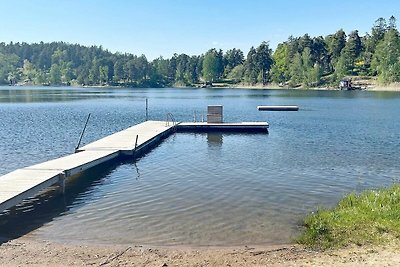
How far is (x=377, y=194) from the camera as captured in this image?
1342cm

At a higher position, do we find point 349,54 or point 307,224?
point 349,54

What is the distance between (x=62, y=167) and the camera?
55.7ft

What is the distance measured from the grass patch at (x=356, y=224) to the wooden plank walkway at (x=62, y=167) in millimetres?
Answer: 8455

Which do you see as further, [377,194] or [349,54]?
[349,54]

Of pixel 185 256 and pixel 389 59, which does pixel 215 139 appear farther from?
pixel 389 59

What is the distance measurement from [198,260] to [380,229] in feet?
15.2

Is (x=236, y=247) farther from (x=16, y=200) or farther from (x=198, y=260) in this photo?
(x=16, y=200)

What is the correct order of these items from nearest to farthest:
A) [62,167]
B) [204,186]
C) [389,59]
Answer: [204,186], [62,167], [389,59]

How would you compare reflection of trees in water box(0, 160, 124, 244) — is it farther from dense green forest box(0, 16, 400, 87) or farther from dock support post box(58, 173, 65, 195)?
dense green forest box(0, 16, 400, 87)

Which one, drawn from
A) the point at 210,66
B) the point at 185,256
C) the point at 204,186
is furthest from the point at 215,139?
the point at 210,66

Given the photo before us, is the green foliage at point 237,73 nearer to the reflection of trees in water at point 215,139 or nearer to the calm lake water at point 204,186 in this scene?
the reflection of trees in water at point 215,139

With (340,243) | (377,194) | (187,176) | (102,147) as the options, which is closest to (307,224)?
(340,243)

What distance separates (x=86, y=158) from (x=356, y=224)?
12555 mm

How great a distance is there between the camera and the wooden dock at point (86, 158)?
44.6ft
